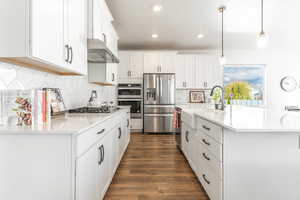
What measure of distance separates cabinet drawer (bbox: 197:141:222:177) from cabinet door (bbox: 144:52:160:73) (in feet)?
11.4

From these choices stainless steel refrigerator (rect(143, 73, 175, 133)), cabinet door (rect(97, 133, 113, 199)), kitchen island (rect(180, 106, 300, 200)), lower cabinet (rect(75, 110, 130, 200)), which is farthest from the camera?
stainless steel refrigerator (rect(143, 73, 175, 133))

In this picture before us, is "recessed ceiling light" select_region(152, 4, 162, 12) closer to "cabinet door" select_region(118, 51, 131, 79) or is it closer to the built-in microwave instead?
"cabinet door" select_region(118, 51, 131, 79)

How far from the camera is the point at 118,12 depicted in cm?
346

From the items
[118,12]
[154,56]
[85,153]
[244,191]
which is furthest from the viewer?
[154,56]

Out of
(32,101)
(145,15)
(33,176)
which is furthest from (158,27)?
(33,176)

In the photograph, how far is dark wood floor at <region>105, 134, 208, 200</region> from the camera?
6.54ft

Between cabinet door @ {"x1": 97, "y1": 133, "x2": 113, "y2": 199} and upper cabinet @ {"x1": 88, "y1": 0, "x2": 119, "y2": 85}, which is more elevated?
upper cabinet @ {"x1": 88, "y1": 0, "x2": 119, "y2": 85}

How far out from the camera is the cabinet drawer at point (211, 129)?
156 centimetres

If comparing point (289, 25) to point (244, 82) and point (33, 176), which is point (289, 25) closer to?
point (244, 82)

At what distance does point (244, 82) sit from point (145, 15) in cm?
398

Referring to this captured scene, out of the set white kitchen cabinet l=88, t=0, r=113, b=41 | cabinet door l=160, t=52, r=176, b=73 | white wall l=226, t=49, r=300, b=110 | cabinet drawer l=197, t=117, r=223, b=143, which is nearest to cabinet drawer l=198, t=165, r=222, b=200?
cabinet drawer l=197, t=117, r=223, b=143

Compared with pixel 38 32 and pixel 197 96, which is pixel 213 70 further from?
pixel 38 32

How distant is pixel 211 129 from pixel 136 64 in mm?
3959

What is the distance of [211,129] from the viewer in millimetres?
1773
